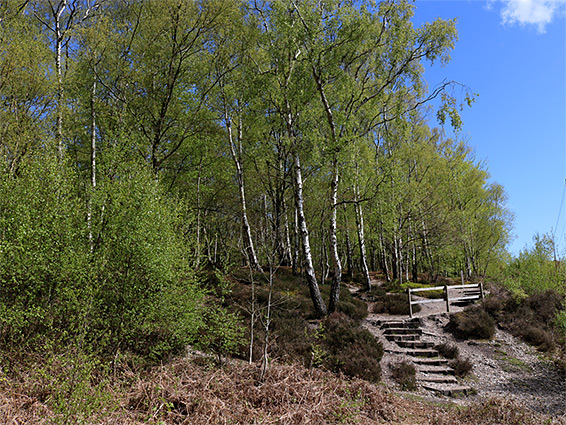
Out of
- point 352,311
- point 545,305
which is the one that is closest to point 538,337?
point 545,305

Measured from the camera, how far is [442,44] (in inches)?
521

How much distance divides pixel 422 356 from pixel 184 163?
14.7 meters

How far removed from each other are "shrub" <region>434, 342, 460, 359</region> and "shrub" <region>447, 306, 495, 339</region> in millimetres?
1951

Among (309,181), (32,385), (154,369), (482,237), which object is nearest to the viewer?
(32,385)

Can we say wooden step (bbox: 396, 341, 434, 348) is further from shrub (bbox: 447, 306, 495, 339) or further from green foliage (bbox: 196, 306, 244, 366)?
green foliage (bbox: 196, 306, 244, 366)

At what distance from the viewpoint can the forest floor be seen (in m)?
9.58

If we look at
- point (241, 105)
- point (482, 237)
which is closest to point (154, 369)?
point (241, 105)

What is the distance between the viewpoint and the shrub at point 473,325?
13891 mm

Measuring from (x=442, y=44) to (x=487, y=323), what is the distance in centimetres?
1054

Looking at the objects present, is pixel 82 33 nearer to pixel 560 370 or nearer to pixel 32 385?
pixel 32 385

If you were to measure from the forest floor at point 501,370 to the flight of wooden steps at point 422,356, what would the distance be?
0.80ft

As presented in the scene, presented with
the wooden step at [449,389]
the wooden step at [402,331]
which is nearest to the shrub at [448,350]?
the wooden step at [402,331]

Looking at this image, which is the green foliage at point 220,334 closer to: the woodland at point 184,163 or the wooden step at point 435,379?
the woodland at point 184,163

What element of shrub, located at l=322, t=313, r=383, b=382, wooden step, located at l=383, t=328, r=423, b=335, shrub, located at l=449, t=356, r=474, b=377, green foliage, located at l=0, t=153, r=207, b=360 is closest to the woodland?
green foliage, located at l=0, t=153, r=207, b=360
